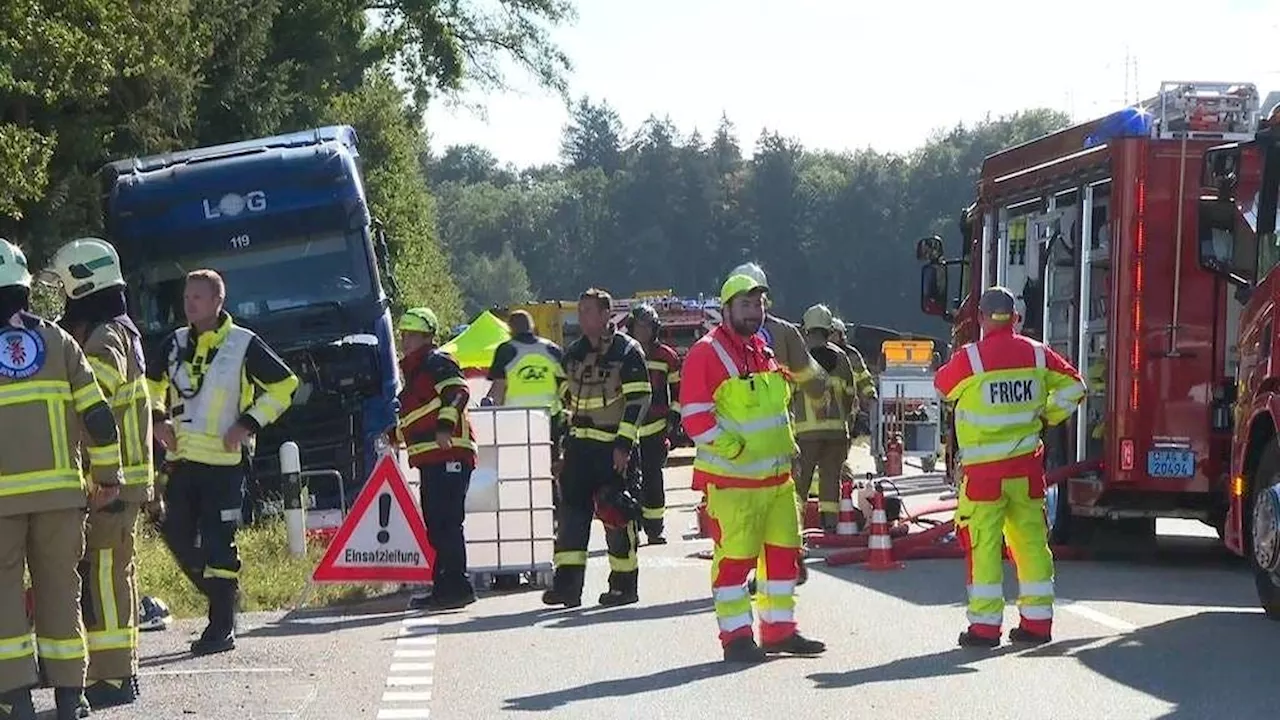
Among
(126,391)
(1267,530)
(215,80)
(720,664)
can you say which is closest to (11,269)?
(126,391)

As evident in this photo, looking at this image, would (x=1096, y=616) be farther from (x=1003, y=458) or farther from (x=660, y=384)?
(x=660, y=384)

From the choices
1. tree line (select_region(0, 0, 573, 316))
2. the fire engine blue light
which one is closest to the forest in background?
tree line (select_region(0, 0, 573, 316))

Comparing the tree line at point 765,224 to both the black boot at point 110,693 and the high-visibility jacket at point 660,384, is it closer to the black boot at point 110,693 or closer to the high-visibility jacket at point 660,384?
the high-visibility jacket at point 660,384

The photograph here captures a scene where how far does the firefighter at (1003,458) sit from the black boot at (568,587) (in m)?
2.75

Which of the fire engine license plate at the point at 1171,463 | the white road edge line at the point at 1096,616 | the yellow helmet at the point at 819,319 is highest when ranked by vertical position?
the yellow helmet at the point at 819,319

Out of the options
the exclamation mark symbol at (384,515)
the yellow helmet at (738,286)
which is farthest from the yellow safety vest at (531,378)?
the yellow helmet at (738,286)

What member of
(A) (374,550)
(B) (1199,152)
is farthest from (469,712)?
(B) (1199,152)

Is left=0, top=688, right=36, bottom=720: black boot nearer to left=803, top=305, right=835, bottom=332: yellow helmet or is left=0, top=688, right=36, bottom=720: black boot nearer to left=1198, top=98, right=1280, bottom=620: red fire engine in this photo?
left=1198, top=98, right=1280, bottom=620: red fire engine

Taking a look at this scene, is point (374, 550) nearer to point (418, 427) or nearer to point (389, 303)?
point (418, 427)

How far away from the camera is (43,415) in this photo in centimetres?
813

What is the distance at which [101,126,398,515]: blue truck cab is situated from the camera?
1731 centimetres

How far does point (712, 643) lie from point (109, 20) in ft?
42.4

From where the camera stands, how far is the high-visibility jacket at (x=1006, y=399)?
10.3 meters

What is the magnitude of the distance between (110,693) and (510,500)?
5134 millimetres
